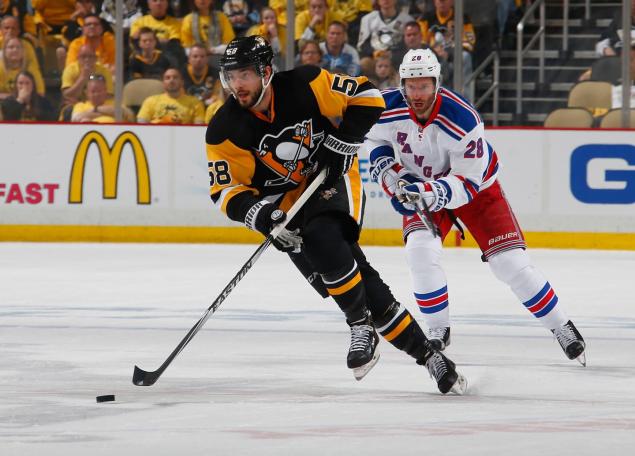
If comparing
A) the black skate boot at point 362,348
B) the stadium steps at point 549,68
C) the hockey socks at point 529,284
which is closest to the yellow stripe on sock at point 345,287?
the black skate boot at point 362,348

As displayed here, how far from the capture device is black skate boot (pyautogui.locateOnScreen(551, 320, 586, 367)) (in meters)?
5.15

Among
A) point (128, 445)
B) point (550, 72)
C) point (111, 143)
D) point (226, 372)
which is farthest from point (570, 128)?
point (128, 445)

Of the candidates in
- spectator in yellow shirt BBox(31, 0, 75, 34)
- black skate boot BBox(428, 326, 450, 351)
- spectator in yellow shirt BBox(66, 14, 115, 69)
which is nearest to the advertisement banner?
spectator in yellow shirt BBox(66, 14, 115, 69)

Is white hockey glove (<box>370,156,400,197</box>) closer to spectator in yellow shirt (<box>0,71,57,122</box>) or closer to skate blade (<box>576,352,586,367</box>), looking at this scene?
skate blade (<box>576,352,586,367</box>)

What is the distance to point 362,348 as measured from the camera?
441cm

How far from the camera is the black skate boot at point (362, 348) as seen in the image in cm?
439

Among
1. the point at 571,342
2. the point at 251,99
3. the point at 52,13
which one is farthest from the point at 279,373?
the point at 52,13

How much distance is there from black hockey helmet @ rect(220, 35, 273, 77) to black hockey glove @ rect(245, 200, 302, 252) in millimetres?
416

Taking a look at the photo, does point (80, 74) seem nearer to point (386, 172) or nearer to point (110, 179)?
point (110, 179)

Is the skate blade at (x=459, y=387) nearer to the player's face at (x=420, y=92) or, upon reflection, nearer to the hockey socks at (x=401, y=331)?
the hockey socks at (x=401, y=331)

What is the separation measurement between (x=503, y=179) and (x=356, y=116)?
5.95 metres

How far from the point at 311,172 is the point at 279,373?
2.38 ft

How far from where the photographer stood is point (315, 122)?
4.56 meters

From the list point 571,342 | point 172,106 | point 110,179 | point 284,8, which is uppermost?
point 284,8
